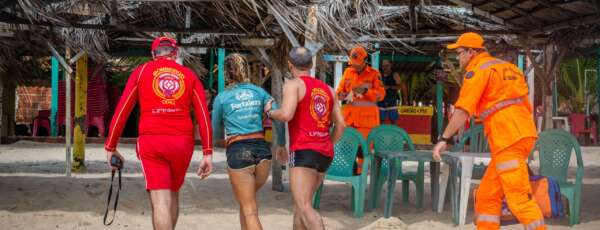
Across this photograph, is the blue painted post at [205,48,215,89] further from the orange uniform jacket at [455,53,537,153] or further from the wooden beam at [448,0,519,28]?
the orange uniform jacket at [455,53,537,153]

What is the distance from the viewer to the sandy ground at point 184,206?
7273mm

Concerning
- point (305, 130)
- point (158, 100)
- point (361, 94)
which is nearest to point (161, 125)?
point (158, 100)

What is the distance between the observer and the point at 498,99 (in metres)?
5.06

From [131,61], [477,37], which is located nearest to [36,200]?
[477,37]

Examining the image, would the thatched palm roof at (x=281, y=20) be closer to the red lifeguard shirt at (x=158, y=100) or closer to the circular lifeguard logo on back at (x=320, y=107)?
the circular lifeguard logo on back at (x=320, y=107)

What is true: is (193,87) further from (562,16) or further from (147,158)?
(562,16)

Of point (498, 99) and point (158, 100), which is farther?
point (498, 99)

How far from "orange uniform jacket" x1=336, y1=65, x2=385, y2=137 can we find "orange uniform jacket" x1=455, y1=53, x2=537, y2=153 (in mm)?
3768

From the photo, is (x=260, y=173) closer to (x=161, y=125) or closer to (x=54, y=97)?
(x=161, y=125)

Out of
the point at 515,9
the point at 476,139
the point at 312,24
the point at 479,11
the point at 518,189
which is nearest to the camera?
the point at 518,189

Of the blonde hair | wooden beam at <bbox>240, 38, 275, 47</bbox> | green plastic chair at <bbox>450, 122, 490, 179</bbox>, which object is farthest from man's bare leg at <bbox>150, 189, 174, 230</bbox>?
wooden beam at <bbox>240, 38, 275, 47</bbox>

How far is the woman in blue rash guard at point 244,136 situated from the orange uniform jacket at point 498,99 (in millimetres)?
1318

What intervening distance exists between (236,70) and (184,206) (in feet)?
10.9

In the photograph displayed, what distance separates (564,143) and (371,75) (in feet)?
7.81
